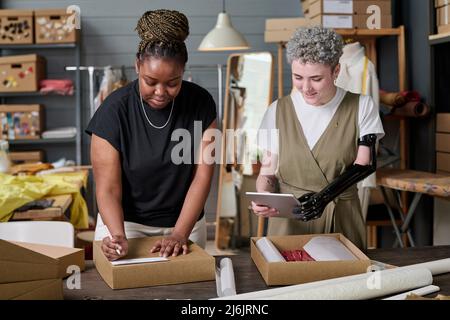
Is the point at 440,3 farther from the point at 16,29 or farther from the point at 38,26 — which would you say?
the point at 16,29

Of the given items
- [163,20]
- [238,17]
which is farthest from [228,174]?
[163,20]

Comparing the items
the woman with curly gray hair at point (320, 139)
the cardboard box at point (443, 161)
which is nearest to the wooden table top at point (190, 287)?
the woman with curly gray hair at point (320, 139)

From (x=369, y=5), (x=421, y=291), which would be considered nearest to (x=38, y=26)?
(x=369, y=5)

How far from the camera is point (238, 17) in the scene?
253 inches

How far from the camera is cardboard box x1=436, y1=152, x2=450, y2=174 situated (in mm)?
4191

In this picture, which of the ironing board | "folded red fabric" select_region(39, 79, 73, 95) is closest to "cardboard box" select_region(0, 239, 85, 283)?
the ironing board

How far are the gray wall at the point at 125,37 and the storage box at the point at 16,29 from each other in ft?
1.30

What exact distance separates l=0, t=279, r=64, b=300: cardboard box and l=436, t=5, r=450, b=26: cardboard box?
3.25 meters

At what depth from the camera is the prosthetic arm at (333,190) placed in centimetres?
227

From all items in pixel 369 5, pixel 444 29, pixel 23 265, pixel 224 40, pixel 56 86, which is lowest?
pixel 23 265

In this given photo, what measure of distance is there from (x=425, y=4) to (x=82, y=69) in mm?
3077

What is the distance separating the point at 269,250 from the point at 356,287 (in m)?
0.44

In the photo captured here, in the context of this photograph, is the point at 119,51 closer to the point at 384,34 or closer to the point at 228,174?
the point at 228,174

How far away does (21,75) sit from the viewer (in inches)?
229
